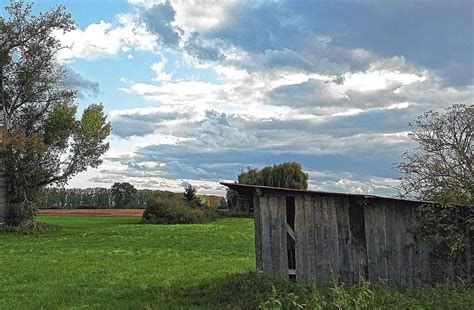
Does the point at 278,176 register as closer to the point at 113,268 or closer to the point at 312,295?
the point at 113,268

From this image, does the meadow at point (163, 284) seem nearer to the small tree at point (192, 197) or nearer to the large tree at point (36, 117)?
the large tree at point (36, 117)

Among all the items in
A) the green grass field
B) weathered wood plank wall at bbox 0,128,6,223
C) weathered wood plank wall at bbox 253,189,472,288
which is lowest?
the green grass field

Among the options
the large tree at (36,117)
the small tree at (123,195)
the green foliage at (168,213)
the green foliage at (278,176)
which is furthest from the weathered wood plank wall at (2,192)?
the small tree at (123,195)

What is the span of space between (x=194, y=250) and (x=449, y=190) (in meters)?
18.8

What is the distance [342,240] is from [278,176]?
6205 centimetres

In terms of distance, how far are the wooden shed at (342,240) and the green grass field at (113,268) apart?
10.5 feet

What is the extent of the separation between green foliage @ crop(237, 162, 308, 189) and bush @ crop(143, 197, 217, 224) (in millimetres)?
12631

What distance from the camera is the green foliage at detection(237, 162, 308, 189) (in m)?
76.2

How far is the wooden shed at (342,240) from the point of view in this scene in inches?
590

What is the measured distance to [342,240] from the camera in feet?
50.7

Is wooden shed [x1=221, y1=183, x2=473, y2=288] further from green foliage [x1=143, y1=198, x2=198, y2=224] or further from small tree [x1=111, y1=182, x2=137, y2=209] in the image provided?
small tree [x1=111, y1=182, x2=137, y2=209]

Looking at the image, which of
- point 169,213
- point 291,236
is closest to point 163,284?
point 291,236

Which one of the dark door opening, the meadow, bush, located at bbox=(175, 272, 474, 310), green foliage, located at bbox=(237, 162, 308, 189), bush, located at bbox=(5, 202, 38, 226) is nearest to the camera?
bush, located at bbox=(175, 272, 474, 310)

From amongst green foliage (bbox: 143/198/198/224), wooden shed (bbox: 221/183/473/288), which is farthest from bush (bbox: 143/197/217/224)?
wooden shed (bbox: 221/183/473/288)
